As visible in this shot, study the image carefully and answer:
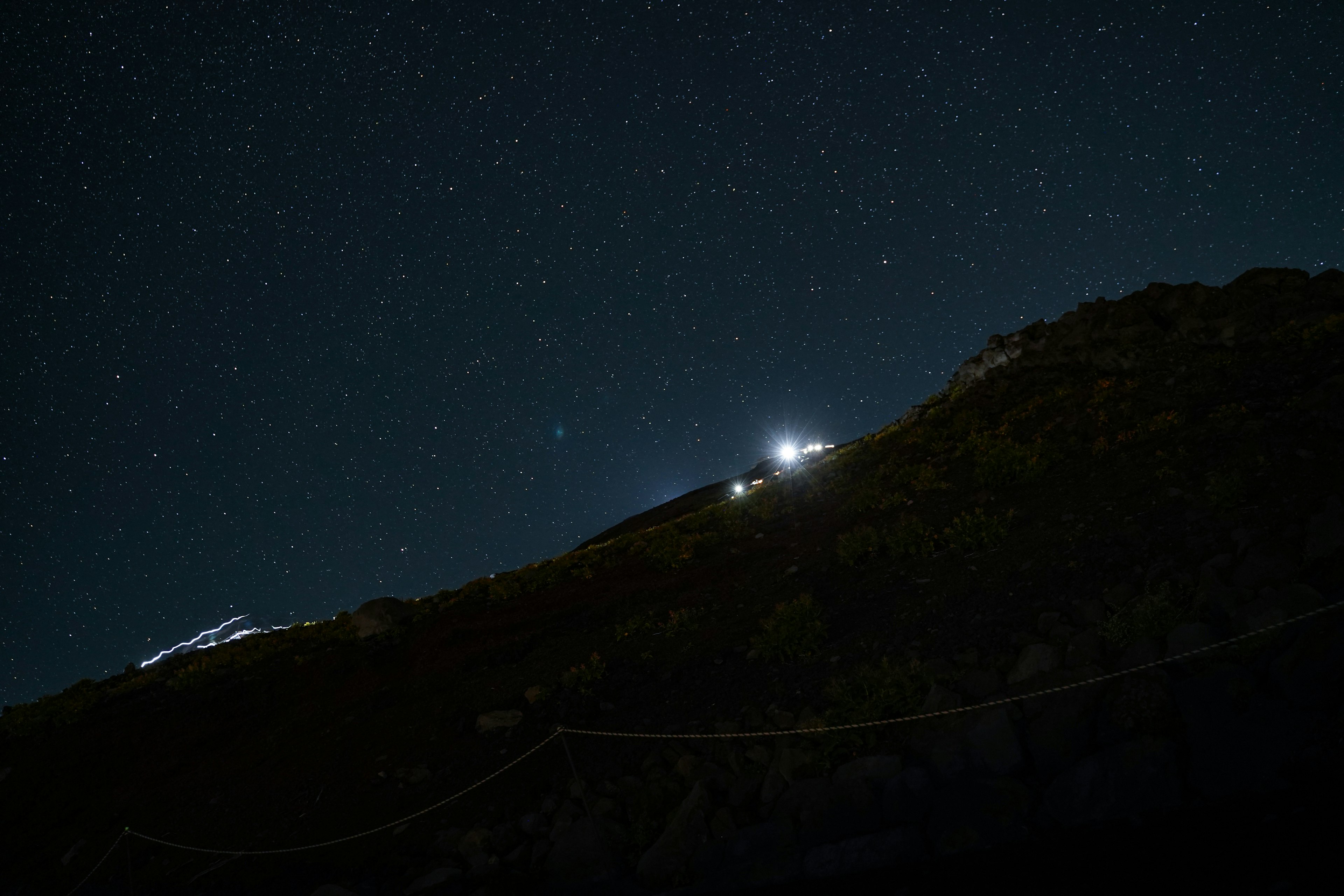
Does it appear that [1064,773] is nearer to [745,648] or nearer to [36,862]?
[745,648]

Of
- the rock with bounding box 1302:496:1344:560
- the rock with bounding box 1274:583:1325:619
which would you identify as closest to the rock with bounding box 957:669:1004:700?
the rock with bounding box 1274:583:1325:619

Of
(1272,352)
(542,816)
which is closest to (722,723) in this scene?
→ (542,816)

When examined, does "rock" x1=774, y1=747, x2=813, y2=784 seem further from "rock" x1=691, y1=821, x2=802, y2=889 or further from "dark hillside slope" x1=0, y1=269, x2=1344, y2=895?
"rock" x1=691, y1=821, x2=802, y2=889

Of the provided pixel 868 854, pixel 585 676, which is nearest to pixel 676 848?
pixel 868 854

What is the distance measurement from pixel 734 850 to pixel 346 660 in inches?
506

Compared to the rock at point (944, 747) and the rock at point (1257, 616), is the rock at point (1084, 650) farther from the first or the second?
the rock at point (944, 747)

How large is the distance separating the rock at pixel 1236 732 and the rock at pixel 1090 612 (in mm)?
1452

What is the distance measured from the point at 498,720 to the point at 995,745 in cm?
770

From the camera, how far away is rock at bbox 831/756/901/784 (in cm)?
632

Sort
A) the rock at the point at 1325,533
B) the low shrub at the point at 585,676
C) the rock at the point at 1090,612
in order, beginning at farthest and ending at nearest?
the low shrub at the point at 585,676
the rock at the point at 1090,612
the rock at the point at 1325,533

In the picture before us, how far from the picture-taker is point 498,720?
1053 centimetres

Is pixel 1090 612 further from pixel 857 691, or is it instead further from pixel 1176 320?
pixel 1176 320

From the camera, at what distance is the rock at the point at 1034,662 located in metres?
6.70

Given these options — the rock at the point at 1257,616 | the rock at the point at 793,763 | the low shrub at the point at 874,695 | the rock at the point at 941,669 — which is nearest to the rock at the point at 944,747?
the low shrub at the point at 874,695
